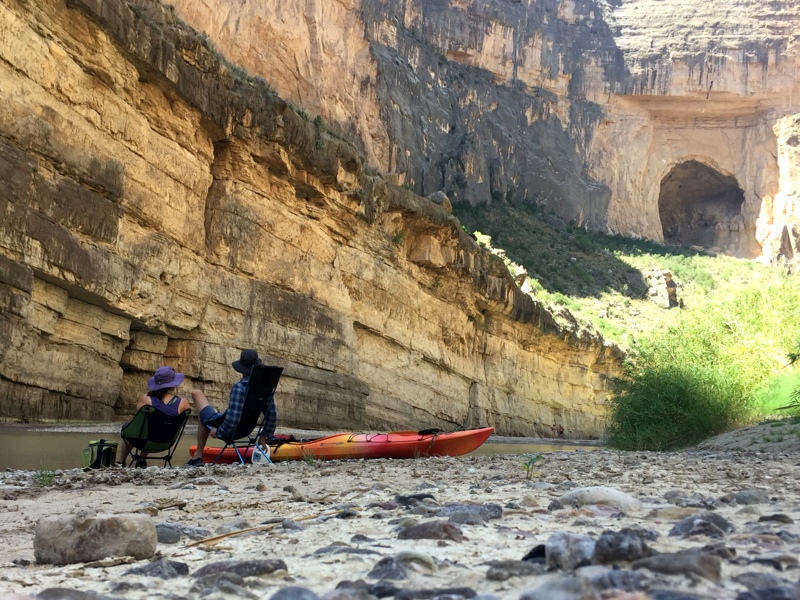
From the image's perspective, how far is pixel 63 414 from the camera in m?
10.6

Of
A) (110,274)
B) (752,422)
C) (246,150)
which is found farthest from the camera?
(246,150)

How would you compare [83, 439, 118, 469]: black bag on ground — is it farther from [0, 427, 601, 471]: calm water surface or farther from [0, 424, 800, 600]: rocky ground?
[0, 424, 800, 600]: rocky ground

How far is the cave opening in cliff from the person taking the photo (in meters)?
68.2

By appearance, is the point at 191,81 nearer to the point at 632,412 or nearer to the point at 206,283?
the point at 206,283

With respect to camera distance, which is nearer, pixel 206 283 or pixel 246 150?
pixel 206 283

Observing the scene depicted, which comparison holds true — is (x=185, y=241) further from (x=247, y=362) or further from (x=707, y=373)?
(x=707, y=373)

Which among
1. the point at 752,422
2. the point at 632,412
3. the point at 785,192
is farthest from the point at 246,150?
the point at 785,192

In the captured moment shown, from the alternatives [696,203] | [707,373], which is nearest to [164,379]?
[707,373]

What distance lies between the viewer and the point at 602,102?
65.2 m

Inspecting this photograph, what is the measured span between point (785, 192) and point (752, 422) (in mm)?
56526

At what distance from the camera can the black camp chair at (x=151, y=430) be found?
701 cm

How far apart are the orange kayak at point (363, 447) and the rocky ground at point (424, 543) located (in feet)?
11.7

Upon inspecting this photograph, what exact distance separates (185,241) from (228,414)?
654 cm

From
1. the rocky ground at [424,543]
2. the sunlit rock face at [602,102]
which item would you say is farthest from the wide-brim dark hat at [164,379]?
the sunlit rock face at [602,102]
